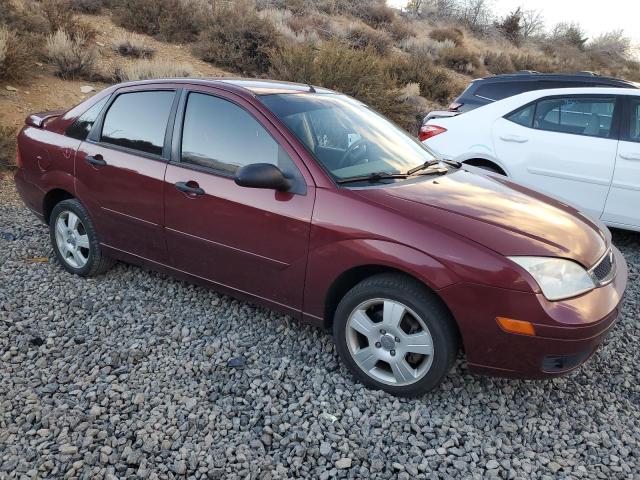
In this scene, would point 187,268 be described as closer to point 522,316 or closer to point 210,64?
point 522,316

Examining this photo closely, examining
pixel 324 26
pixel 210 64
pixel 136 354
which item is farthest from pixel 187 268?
pixel 324 26

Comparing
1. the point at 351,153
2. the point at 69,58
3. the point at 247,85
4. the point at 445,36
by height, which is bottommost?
the point at 445,36

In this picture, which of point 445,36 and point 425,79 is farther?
point 445,36

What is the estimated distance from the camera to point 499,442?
9.20 ft

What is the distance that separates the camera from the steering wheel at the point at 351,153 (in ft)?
11.1

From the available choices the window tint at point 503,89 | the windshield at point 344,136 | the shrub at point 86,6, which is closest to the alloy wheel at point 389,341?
the windshield at point 344,136

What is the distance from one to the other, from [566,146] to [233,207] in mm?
3807

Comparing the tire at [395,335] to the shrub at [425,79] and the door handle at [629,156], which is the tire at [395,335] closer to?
the door handle at [629,156]

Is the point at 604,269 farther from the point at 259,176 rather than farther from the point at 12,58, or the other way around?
the point at 12,58

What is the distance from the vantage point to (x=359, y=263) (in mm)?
3006

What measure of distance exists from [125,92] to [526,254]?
3.14 meters

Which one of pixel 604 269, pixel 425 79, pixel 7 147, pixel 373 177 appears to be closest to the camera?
pixel 604 269

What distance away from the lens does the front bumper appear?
106 inches

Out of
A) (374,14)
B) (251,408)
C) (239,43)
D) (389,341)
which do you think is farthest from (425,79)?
(251,408)
